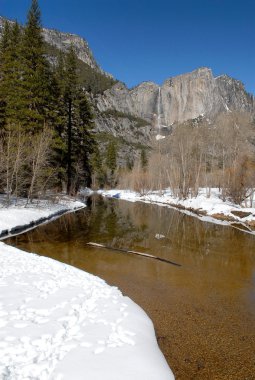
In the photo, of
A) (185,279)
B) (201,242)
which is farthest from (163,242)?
(185,279)

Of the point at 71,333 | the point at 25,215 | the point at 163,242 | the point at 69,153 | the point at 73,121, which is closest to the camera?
the point at 71,333

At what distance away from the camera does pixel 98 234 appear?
64.5 feet

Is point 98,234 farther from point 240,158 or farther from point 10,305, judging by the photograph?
point 240,158

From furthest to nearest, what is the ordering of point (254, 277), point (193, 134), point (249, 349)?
point (193, 134) → point (254, 277) → point (249, 349)

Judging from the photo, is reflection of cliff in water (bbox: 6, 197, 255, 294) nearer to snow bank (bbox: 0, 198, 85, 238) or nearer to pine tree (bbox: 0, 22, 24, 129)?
snow bank (bbox: 0, 198, 85, 238)

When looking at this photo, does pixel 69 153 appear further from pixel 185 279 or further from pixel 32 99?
pixel 185 279

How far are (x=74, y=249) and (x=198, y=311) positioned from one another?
8.18 metres

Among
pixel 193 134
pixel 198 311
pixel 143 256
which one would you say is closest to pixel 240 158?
pixel 193 134

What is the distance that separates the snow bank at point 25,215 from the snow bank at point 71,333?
946 centimetres

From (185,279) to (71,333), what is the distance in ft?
21.0

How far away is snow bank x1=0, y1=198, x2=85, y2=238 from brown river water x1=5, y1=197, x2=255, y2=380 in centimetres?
95

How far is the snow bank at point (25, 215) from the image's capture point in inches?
730

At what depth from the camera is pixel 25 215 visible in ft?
69.3

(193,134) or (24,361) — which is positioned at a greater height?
(193,134)
